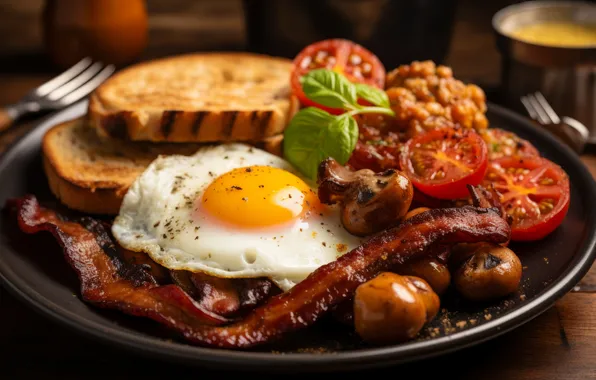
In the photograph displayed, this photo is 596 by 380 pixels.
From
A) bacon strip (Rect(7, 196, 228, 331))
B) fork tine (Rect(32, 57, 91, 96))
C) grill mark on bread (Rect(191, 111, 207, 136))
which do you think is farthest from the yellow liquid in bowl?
bacon strip (Rect(7, 196, 228, 331))

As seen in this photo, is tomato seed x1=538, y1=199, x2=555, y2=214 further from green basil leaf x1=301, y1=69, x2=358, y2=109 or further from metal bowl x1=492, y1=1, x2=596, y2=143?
metal bowl x1=492, y1=1, x2=596, y2=143

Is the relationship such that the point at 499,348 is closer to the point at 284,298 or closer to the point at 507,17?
the point at 284,298

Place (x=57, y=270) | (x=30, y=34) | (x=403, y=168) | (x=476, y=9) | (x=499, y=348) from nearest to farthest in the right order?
(x=499, y=348) < (x=57, y=270) < (x=403, y=168) < (x=30, y=34) < (x=476, y=9)

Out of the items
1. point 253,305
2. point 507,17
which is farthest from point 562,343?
point 507,17

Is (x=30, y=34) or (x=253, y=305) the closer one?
→ (x=253, y=305)

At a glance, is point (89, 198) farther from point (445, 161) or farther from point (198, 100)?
point (445, 161)

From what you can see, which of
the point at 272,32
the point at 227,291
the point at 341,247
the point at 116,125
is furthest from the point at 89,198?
the point at 272,32

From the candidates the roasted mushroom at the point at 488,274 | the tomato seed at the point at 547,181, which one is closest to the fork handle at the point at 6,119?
the roasted mushroom at the point at 488,274

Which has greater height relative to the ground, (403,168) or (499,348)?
(403,168)
